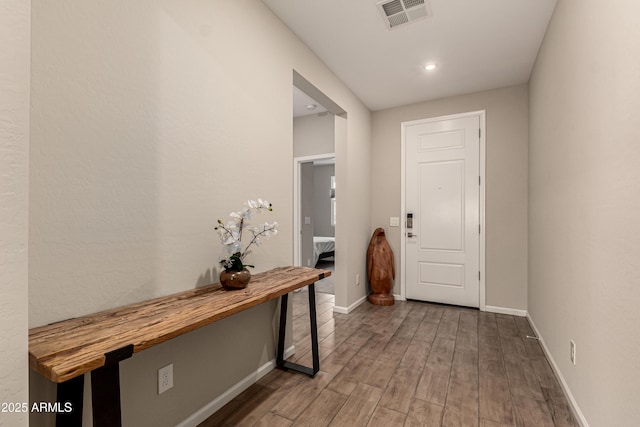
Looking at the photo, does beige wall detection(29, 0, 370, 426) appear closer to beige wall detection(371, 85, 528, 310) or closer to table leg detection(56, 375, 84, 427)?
table leg detection(56, 375, 84, 427)

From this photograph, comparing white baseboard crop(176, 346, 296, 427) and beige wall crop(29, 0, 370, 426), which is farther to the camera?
white baseboard crop(176, 346, 296, 427)

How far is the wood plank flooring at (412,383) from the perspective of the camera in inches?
67.5

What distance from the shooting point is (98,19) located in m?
1.24

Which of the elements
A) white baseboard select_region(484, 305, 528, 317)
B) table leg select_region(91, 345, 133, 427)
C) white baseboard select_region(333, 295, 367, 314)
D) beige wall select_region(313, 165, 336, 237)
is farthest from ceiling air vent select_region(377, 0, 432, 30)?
beige wall select_region(313, 165, 336, 237)

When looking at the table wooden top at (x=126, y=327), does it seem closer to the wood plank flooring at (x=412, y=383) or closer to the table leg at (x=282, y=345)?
the table leg at (x=282, y=345)

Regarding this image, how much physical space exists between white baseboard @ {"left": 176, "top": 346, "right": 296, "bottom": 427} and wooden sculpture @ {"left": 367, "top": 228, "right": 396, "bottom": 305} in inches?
75.9

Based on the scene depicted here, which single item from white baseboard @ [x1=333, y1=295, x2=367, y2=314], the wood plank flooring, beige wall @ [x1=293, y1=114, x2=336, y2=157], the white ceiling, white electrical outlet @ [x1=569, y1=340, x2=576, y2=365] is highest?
the white ceiling

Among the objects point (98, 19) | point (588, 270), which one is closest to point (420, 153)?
point (588, 270)

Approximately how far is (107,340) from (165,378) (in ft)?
2.12

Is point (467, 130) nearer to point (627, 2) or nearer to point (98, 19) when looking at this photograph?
point (627, 2)

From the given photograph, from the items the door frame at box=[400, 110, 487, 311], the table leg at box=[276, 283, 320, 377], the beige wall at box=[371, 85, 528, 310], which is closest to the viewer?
the table leg at box=[276, 283, 320, 377]

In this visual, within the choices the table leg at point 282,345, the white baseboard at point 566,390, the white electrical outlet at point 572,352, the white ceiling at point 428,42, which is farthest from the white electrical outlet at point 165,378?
the white ceiling at point 428,42

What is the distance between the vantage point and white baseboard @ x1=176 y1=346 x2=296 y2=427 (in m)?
1.63

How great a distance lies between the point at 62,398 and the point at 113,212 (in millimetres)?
686
